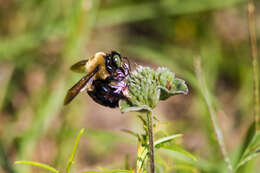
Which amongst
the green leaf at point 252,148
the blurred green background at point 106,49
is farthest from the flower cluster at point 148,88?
the blurred green background at point 106,49

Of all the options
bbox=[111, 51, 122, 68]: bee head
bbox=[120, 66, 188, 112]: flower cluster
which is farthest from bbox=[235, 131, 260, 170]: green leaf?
bbox=[111, 51, 122, 68]: bee head

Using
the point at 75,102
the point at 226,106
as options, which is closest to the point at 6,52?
Result: the point at 75,102

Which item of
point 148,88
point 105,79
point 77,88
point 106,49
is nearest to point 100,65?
point 105,79

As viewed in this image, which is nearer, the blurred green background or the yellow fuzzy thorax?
the yellow fuzzy thorax

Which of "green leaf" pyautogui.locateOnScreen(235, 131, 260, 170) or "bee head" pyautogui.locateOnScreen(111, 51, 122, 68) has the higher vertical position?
"bee head" pyautogui.locateOnScreen(111, 51, 122, 68)

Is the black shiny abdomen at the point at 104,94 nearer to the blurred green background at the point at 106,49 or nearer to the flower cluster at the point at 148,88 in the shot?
the flower cluster at the point at 148,88

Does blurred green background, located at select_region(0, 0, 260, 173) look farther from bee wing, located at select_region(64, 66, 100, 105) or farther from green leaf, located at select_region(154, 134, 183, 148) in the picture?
green leaf, located at select_region(154, 134, 183, 148)

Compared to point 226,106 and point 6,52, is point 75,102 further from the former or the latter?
point 226,106

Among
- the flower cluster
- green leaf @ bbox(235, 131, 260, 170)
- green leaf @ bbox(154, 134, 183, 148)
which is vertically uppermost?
the flower cluster
